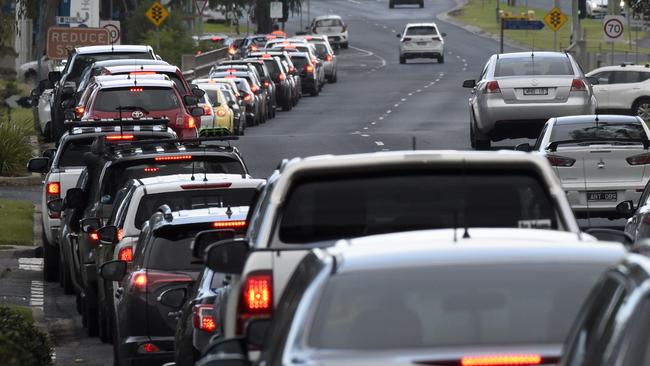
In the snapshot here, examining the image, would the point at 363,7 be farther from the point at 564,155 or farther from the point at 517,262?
the point at 517,262

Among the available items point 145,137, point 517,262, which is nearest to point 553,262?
point 517,262

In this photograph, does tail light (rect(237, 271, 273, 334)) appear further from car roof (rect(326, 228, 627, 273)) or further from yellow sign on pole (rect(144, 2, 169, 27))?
yellow sign on pole (rect(144, 2, 169, 27))

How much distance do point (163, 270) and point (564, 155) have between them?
12.4 meters

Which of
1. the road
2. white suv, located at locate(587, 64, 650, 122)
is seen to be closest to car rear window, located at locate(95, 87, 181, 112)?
the road

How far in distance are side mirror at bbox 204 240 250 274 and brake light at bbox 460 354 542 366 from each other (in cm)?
310

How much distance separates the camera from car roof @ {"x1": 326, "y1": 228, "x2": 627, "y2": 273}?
275 inches

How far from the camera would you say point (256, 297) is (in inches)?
354

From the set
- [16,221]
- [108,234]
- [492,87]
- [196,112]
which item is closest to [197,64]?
[492,87]

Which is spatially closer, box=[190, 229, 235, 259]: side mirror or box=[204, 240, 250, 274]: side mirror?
box=[204, 240, 250, 274]: side mirror

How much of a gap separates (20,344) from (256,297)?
205cm

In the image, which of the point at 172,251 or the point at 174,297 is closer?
the point at 174,297

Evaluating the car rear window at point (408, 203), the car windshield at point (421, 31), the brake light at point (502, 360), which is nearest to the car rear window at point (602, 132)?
the car rear window at point (408, 203)

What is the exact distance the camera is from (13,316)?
1207cm

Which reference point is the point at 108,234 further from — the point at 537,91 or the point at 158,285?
the point at 537,91
